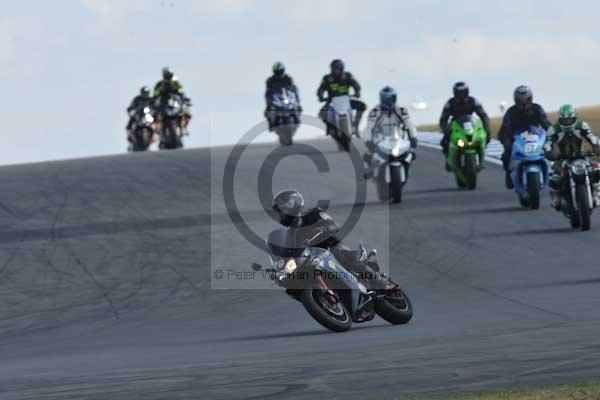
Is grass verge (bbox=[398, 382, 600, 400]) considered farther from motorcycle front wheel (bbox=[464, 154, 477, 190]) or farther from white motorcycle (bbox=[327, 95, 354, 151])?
white motorcycle (bbox=[327, 95, 354, 151])

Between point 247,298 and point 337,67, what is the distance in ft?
47.6

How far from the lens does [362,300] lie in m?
11.9

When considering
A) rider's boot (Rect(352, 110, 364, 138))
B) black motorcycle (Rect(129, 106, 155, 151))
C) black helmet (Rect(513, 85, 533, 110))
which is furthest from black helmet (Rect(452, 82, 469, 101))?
black motorcycle (Rect(129, 106, 155, 151))

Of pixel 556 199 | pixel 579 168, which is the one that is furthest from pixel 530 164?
pixel 579 168

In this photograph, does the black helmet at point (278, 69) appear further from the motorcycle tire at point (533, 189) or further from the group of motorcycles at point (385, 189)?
the motorcycle tire at point (533, 189)

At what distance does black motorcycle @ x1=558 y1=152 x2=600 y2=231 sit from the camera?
18.9 metres

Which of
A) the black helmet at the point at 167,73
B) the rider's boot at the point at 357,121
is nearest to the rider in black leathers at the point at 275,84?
the rider's boot at the point at 357,121

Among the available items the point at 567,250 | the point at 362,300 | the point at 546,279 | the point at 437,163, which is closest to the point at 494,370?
the point at 362,300

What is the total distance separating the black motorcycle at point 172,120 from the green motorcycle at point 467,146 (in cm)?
1281

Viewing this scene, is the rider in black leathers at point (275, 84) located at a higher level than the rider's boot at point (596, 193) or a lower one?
higher

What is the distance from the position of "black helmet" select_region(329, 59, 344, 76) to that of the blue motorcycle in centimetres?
843

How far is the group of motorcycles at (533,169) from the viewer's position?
62.3 feet

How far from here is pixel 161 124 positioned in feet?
117

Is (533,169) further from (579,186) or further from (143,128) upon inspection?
(143,128)
